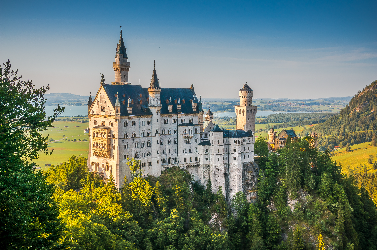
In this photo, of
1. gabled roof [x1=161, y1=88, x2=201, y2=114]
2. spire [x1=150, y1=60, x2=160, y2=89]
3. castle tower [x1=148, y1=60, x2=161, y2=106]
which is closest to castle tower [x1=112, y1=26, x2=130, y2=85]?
spire [x1=150, y1=60, x2=160, y2=89]

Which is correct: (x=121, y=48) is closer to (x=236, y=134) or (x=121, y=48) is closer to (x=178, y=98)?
(x=178, y=98)

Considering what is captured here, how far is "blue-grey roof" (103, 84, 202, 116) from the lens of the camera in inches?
3216

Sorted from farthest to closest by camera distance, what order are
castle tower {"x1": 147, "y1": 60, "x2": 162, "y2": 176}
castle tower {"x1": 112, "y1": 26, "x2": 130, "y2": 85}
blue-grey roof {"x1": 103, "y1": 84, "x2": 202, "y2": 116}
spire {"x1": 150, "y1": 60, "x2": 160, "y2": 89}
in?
castle tower {"x1": 112, "y1": 26, "x2": 130, "y2": 85}
spire {"x1": 150, "y1": 60, "x2": 160, "y2": 89}
castle tower {"x1": 147, "y1": 60, "x2": 162, "y2": 176}
blue-grey roof {"x1": 103, "y1": 84, "x2": 202, "y2": 116}

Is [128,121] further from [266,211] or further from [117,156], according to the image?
[266,211]

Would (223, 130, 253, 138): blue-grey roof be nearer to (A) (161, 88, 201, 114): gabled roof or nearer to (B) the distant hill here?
(A) (161, 88, 201, 114): gabled roof

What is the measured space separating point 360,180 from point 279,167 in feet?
160

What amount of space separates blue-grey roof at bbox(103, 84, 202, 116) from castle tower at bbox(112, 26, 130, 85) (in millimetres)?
4819

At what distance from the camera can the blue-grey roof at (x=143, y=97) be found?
8169 centimetres

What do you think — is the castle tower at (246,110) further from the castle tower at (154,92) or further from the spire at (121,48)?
the spire at (121,48)

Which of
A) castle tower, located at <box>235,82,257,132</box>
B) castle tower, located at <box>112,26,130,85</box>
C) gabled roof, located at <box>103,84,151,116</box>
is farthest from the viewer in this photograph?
castle tower, located at <box>235,82,257,132</box>

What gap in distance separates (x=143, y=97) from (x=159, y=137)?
9.82 meters

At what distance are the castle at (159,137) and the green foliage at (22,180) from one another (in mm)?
31475

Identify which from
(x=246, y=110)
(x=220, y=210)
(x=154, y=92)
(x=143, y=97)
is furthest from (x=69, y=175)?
(x=246, y=110)

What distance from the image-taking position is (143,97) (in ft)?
282
